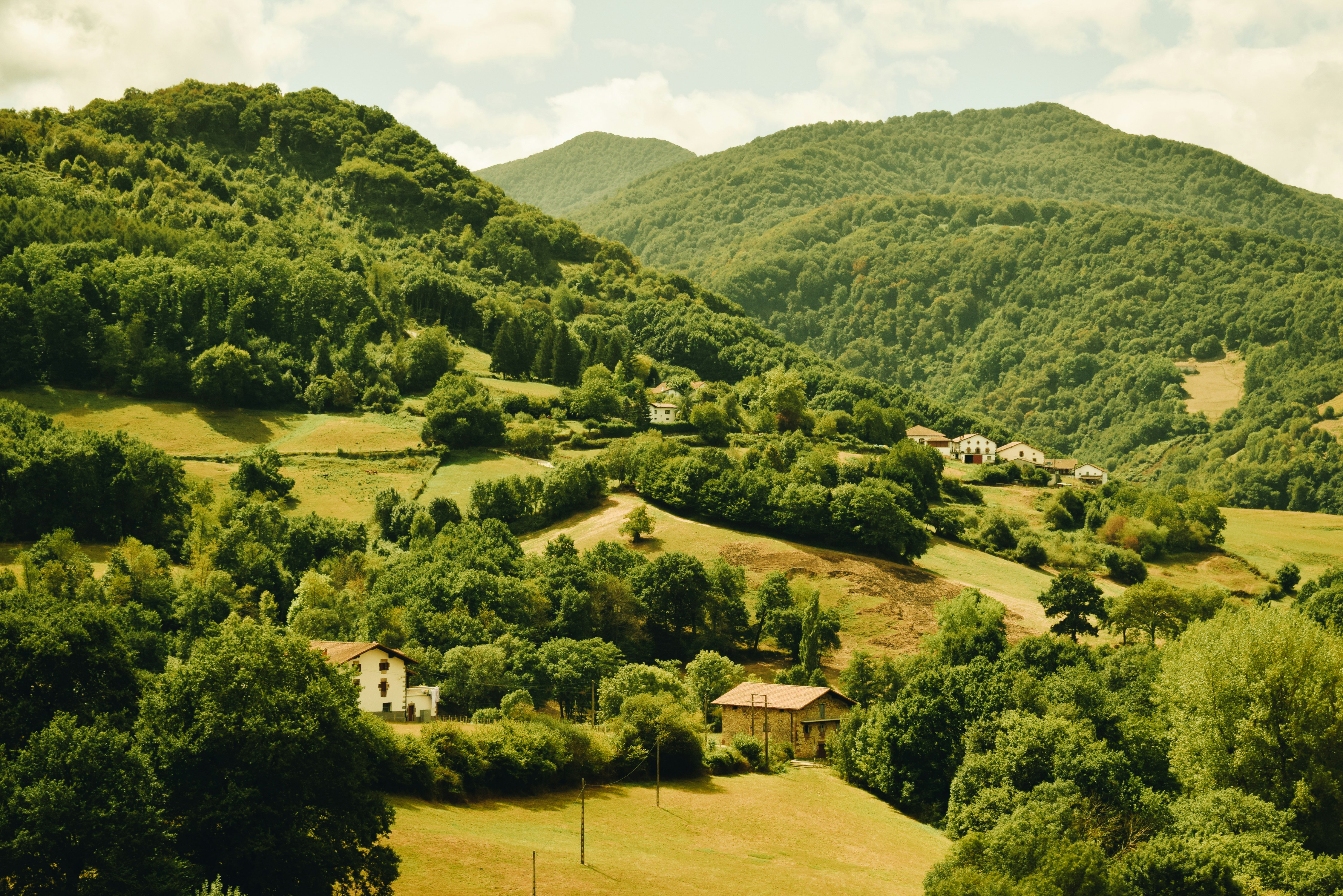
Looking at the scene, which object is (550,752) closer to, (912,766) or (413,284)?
(912,766)

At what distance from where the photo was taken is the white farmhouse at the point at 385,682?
146 ft

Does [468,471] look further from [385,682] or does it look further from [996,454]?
[996,454]

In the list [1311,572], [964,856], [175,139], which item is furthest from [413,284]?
[964,856]

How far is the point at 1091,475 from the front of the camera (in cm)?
12394

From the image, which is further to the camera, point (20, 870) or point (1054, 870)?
point (1054, 870)

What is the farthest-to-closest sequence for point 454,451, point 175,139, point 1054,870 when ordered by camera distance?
1. point 175,139
2. point 454,451
3. point 1054,870

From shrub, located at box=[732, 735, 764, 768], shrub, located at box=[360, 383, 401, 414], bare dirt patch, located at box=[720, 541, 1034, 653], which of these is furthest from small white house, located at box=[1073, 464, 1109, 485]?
shrub, located at box=[732, 735, 764, 768]

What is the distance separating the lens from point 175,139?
146750 millimetres

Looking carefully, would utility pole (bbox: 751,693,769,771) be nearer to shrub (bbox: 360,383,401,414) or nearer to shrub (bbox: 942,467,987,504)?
shrub (bbox: 942,467,987,504)

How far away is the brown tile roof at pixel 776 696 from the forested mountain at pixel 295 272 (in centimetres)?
5521

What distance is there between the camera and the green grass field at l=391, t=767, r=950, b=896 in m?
27.5

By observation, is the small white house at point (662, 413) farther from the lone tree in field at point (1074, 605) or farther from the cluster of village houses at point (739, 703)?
the cluster of village houses at point (739, 703)

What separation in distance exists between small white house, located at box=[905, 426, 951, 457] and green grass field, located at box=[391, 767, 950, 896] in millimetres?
89815

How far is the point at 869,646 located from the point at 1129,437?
458ft
